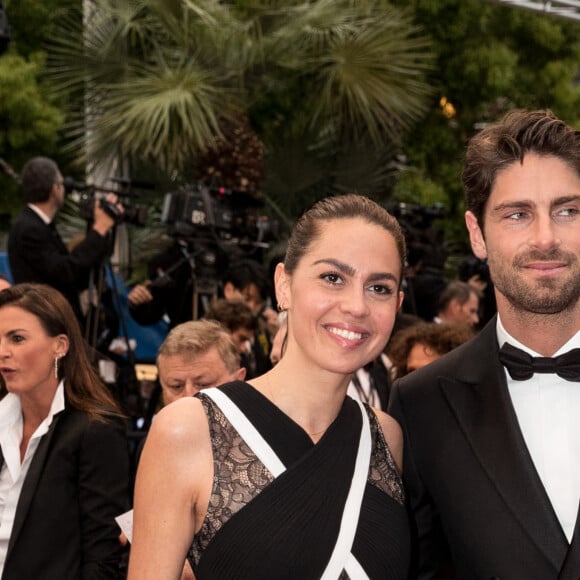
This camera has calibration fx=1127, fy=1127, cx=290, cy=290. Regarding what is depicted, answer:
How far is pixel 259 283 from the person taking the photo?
7305mm

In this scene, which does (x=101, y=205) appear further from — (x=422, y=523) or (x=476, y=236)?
(x=422, y=523)

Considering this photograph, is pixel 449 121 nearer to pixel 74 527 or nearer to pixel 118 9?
pixel 118 9

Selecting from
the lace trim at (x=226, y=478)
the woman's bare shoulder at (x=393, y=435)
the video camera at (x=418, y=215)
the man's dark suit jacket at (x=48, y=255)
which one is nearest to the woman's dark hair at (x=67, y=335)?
the woman's bare shoulder at (x=393, y=435)

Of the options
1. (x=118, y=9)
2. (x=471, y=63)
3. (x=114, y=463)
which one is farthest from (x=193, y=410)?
(x=471, y=63)

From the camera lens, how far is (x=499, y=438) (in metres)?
2.71

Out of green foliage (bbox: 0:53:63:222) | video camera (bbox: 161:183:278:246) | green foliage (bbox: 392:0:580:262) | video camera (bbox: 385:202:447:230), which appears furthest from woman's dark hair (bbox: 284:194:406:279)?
green foliage (bbox: 392:0:580:262)

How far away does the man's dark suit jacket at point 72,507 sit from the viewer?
3635 mm

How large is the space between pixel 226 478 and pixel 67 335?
1.75 meters

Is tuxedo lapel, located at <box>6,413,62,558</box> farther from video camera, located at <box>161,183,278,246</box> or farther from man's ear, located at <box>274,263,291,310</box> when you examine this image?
video camera, located at <box>161,183,278,246</box>

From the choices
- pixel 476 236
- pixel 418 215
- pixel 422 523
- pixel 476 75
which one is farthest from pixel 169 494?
pixel 476 75

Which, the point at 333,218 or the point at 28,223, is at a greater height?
the point at 333,218

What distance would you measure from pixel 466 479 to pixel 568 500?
246mm

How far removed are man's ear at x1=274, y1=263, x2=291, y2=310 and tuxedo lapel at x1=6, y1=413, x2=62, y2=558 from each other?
1.32 metres

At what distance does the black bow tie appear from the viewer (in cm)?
271
